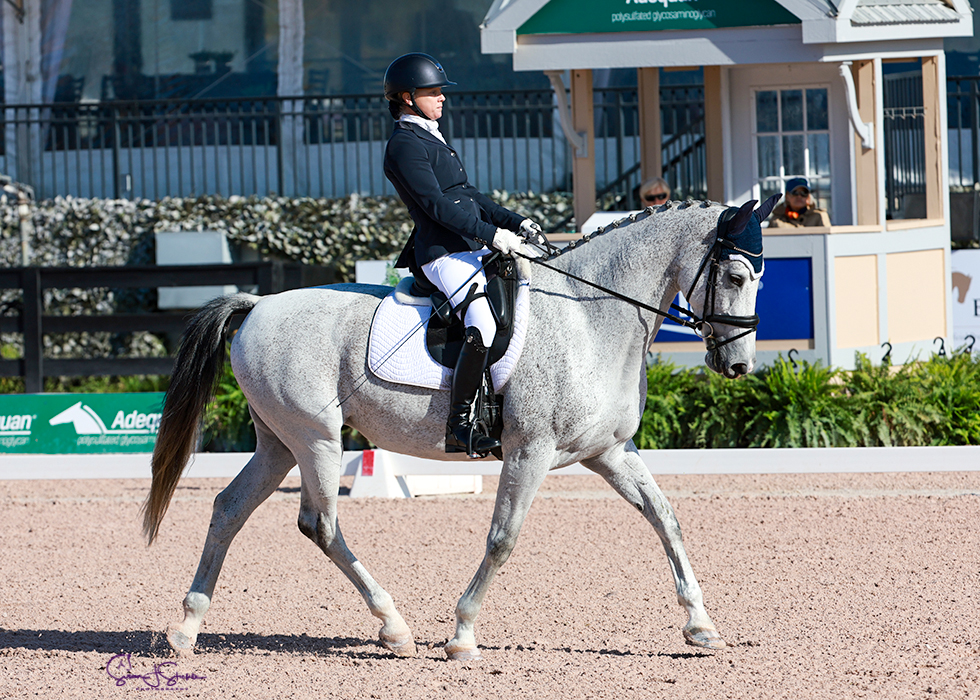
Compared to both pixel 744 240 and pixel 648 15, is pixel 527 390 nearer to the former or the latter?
pixel 744 240

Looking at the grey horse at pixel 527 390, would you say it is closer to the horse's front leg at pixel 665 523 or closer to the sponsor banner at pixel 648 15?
the horse's front leg at pixel 665 523

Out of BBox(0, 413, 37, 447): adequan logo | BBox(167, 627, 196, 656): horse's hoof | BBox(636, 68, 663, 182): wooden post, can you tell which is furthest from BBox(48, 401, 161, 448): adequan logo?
BBox(636, 68, 663, 182): wooden post

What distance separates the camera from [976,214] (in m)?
13.0

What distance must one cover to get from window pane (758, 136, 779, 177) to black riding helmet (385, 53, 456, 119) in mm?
7619

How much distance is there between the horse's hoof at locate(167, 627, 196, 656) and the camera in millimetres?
4695

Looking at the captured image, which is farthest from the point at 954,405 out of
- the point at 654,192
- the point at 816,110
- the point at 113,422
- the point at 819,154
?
the point at 113,422

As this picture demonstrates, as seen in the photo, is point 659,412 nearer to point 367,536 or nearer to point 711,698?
point 367,536

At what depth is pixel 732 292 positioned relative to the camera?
4.34m

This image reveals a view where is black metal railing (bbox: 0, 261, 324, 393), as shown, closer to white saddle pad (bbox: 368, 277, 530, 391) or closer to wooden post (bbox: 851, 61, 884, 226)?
wooden post (bbox: 851, 61, 884, 226)

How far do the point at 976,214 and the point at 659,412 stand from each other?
20.0 ft

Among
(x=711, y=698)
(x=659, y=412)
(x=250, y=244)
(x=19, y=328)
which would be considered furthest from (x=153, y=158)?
(x=711, y=698)

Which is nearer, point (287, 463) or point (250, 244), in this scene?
point (287, 463)

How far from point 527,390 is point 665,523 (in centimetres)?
79

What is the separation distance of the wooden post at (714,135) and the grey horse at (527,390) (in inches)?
298
